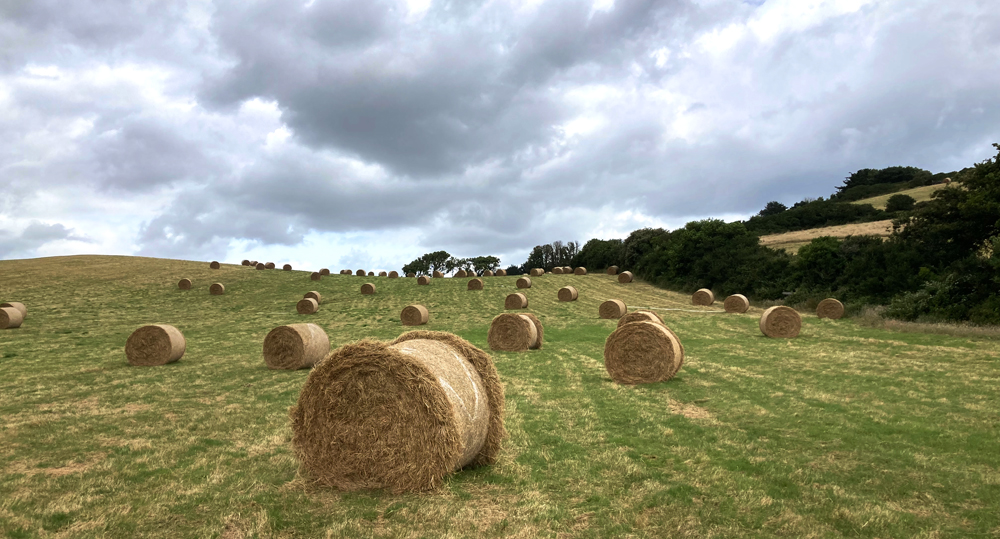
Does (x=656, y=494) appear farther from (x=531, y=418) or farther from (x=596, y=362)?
(x=596, y=362)

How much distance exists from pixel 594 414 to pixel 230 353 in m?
15.4

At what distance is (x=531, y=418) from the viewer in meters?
9.94

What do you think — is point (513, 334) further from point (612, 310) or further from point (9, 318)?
point (9, 318)

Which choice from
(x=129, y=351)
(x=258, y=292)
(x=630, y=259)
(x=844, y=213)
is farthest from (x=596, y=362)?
(x=844, y=213)

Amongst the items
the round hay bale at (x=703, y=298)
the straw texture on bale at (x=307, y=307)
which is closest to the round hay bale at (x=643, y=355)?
the straw texture on bale at (x=307, y=307)

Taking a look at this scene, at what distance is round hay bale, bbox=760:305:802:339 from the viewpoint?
78.0ft

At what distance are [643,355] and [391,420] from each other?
31.5 ft

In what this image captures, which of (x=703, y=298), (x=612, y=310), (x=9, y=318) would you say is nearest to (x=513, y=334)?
(x=612, y=310)

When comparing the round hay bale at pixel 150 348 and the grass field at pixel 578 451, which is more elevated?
the round hay bale at pixel 150 348

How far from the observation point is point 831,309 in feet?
101

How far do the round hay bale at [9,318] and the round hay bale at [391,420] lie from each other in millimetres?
28449

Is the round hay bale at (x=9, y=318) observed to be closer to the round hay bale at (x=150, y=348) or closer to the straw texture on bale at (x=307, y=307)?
the straw texture on bale at (x=307, y=307)

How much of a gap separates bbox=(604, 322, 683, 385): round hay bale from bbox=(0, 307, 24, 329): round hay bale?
29.0m

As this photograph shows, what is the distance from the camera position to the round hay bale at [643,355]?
14555 mm
